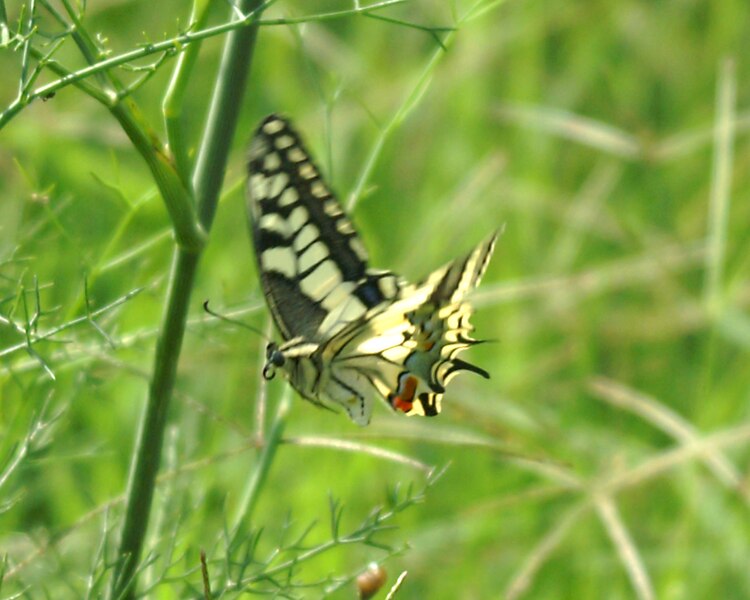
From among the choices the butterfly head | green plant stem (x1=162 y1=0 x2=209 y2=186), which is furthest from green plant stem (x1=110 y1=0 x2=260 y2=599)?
the butterfly head

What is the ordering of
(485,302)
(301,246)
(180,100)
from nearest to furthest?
1. (180,100)
2. (301,246)
3. (485,302)

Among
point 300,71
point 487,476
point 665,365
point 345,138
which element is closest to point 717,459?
point 487,476

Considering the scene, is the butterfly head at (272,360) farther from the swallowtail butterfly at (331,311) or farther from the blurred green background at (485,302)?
the blurred green background at (485,302)

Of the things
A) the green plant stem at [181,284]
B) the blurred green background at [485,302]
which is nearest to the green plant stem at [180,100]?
the green plant stem at [181,284]

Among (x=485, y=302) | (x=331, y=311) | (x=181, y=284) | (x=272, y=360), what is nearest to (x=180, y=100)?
(x=181, y=284)

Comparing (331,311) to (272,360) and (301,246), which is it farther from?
(272,360)

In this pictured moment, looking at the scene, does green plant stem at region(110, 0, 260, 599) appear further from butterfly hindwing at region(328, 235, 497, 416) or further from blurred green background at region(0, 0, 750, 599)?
butterfly hindwing at region(328, 235, 497, 416)
